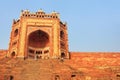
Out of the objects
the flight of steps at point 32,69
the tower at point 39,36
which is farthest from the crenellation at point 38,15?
the flight of steps at point 32,69

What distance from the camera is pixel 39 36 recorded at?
39.5 meters

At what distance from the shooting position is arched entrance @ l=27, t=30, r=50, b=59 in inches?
1488

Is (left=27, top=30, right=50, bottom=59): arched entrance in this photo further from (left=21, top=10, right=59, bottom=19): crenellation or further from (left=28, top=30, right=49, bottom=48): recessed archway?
(left=21, top=10, right=59, bottom=19): crenellation

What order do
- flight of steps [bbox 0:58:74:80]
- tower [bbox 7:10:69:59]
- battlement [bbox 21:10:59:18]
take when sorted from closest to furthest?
flight of steps [bbox 0:58:74:80] → tower [bbox 7:10:69:59] → battlement [bbox 21:10:59:18]

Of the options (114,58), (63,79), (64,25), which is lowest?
(63,79)

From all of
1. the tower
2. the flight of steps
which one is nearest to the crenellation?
the tower

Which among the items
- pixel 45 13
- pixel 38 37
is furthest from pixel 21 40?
pixel 45 13

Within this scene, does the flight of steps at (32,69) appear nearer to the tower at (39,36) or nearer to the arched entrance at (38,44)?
the tower at (39,36)

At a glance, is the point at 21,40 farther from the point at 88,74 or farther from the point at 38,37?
the point at 88,74

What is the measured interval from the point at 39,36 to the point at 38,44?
4.05 feet

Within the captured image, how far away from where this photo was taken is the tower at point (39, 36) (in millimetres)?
36656

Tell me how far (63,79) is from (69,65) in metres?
4.38

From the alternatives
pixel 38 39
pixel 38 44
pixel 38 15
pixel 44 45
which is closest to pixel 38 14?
pixel 38 15

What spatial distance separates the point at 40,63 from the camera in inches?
1088
